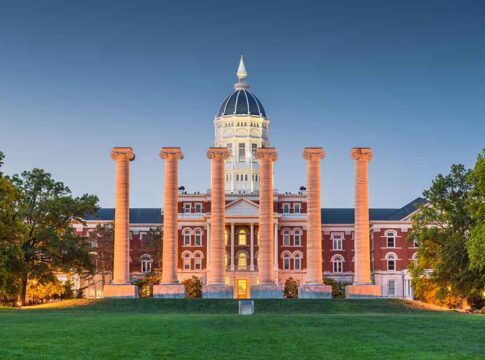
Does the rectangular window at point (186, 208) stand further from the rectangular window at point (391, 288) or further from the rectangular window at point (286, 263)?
the rectangular window at point (391, 288)

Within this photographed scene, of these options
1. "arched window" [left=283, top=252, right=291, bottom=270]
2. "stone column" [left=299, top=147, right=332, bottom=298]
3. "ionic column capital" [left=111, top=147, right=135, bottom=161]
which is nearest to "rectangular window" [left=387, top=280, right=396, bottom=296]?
"arched window" [left=283, top=252, right=291, bottom=270]

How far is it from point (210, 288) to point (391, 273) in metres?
56.5

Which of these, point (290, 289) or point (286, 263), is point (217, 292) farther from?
point (286, 263)

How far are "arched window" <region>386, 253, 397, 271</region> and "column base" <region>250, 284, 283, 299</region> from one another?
174 feet

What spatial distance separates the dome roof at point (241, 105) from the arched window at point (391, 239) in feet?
136

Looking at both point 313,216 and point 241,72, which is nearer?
point 313,216

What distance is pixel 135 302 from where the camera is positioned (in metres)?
76.9

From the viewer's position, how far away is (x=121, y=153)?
85.9 metres

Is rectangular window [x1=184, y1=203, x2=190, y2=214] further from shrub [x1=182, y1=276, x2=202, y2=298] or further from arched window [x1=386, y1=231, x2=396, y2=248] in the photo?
arched window [x1=386, y1=231, x2=396, y2=248]

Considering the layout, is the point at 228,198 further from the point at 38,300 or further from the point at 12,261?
the point at 12,261

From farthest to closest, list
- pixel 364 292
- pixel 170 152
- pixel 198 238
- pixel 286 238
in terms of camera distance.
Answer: pixel 286 238, pixel 198 238, pixel 170 152, pixel 364 292

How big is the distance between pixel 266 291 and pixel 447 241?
64.4 feet

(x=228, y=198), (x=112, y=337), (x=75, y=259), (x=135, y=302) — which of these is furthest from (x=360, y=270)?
(x=228, y=198)

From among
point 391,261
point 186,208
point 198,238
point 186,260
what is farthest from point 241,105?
point 391,261
